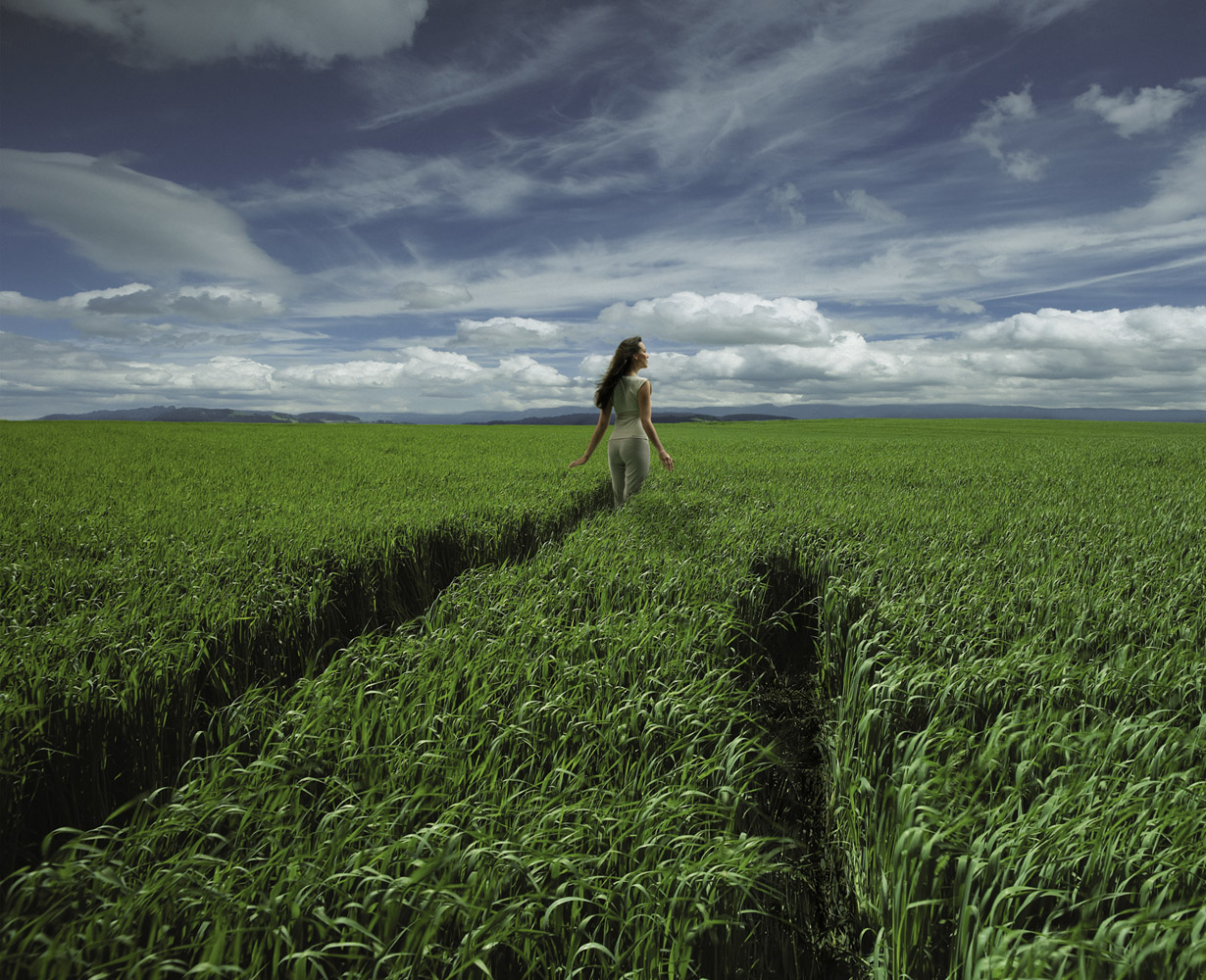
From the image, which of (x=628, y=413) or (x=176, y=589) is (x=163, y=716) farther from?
(x=628, y=413)

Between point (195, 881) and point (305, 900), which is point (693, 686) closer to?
point (305, 900)

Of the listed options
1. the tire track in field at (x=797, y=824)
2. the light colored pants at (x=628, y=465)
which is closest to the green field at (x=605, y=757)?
the tire track in field at (x=797, y=824)

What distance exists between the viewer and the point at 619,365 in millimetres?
8805

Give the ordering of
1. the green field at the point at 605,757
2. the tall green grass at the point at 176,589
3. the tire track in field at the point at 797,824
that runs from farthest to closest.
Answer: the tall green grass at the point at 176,589
the tire track in field at the point at 797,824
the green field at the point at 605,757

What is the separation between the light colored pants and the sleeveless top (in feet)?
0.35

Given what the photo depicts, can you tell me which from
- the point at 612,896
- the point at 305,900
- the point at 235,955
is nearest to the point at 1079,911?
the point at 612,896

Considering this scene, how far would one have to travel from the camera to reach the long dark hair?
876cm

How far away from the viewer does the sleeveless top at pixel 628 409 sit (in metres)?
8.82

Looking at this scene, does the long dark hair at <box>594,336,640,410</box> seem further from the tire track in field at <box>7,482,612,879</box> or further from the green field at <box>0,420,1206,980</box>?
the tire track in field at <box>7,482,612,879</box>

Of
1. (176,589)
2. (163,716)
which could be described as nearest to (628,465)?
(176,589)

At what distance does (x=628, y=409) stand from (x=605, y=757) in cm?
652

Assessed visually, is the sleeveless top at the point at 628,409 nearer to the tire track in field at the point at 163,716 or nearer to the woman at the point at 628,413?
the woman at the point at 628,413

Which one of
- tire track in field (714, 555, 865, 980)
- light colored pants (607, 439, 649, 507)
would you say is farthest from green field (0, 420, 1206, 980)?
light colored pants (607, 439, 649, 507)

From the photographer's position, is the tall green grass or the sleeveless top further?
the sleeveless top
